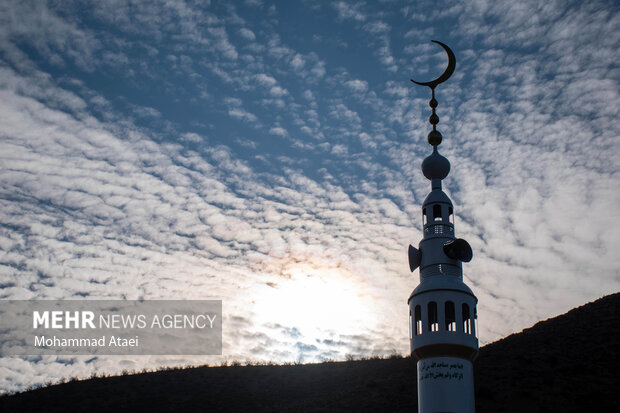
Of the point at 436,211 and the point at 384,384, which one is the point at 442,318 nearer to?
the point at 436,211

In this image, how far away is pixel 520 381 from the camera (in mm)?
44000

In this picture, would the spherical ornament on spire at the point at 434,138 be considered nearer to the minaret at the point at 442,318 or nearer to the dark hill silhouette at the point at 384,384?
the minaret at the point at 442,318

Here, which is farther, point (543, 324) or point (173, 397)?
point (543, 324)

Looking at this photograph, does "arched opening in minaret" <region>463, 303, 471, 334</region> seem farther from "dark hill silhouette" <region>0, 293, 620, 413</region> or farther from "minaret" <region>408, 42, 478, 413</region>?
"dark hill silhouette" <region>0, 293, 620, 413</region>

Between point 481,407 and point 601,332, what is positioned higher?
point 601,332

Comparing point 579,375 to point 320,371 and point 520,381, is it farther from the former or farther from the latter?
point 320,371

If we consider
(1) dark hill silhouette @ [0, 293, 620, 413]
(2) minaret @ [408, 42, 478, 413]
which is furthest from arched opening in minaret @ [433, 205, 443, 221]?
(1) dark hill silhouette @ [0, 293, 620, 413]

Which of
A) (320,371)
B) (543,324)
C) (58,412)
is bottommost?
(58,412)

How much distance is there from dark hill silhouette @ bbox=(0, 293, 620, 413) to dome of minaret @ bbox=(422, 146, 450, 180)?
21385 millimetres

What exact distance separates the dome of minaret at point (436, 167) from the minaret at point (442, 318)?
1415 millimetres

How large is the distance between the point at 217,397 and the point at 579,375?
102ft

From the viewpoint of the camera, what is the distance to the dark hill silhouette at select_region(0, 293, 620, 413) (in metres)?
41.2

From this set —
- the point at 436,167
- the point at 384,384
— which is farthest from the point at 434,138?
the point at 384,384

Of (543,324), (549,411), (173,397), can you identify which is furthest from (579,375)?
(173,397)
